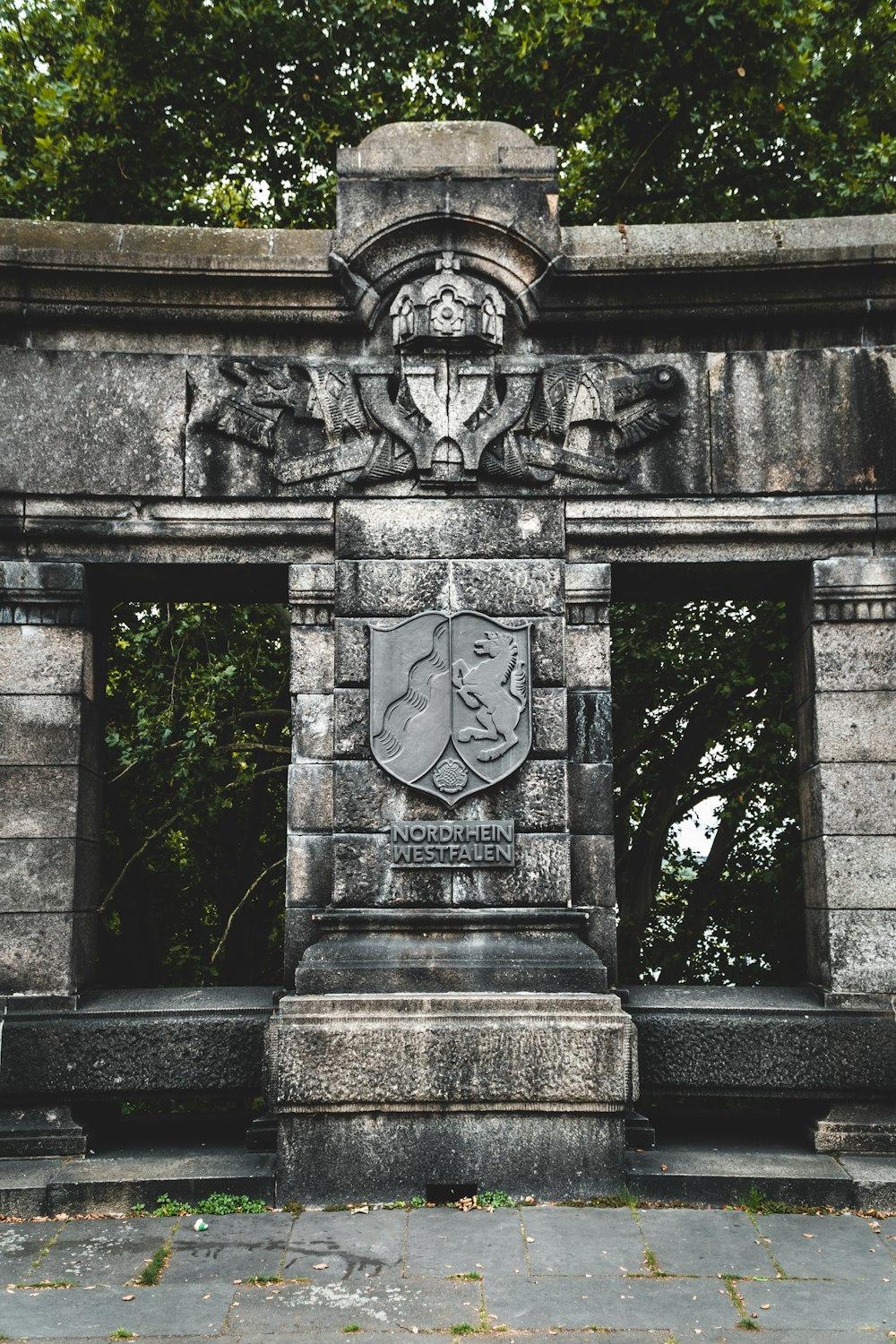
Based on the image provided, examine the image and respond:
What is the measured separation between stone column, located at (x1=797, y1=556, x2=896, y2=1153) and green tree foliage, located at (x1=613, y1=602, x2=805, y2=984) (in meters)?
2.82

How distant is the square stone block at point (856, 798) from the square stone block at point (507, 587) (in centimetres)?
161

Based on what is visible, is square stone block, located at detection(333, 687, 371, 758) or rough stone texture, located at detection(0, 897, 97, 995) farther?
square stone block, located at detection(333, 687, 371, 758)

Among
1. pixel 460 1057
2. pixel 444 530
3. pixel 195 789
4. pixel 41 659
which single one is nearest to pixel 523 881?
pixel 460 1057

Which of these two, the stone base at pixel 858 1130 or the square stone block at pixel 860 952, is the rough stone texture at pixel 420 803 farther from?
the stone base at pixel 858 1130

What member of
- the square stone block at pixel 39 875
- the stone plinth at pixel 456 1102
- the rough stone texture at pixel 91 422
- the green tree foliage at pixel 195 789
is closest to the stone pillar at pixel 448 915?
the stone plinth at pixel 456 1102

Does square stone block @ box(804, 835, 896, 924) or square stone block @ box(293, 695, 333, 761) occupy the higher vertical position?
square stone block @ box(293, 695, 333, 761)

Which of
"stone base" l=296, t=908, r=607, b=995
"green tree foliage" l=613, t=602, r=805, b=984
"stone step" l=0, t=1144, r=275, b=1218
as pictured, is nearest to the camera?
"stone step" l=0, t=1144, r=275, b=1218

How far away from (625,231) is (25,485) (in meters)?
3.36

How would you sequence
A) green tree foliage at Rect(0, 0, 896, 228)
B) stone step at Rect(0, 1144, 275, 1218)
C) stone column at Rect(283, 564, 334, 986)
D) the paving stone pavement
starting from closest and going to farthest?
the paving stone pavement, stone step at Rect(0, 1144, 275, 1218), stone column at Rect(283, 564, 334, 986), green tree foliage at Rect(0, 0, 896, 228)

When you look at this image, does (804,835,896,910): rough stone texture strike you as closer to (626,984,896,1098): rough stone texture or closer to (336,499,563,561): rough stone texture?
(626,984,896,1098): rough stone texture

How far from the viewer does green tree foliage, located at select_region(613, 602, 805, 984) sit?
9305 mm

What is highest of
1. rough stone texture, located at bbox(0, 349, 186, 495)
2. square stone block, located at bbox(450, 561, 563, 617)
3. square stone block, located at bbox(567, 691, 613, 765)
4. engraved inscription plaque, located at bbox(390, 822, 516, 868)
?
rough stone texture, located at bbox(0, 349, 186, 495)

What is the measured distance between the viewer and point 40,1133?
18.5ft

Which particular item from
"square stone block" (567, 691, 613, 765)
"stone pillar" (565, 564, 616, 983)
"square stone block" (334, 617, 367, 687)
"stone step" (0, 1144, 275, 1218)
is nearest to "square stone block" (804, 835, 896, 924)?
"stone pillar" (565, 564, 616, 983)
